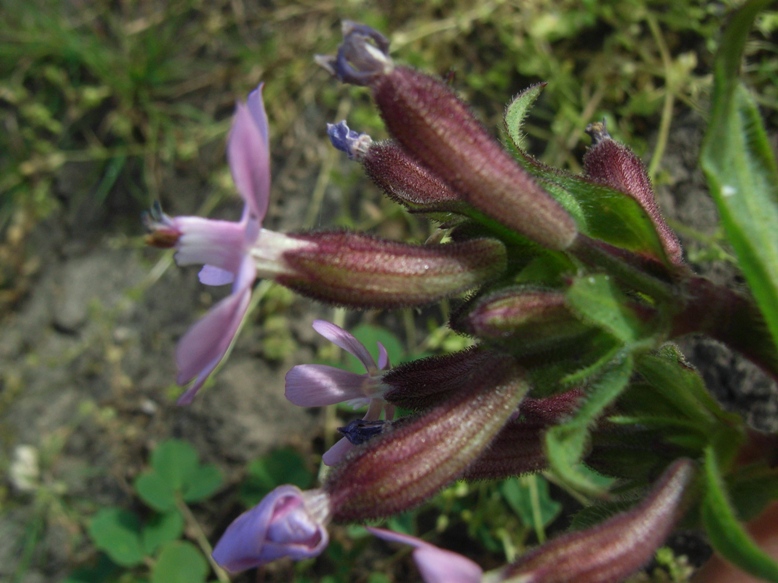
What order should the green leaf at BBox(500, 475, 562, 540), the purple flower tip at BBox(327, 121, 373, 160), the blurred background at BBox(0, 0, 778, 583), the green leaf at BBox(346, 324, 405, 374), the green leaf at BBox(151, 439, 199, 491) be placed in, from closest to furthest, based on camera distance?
the purple flower tip at BBox(327, 121, 373, 160) < the green leaf at BBox(500, 475, 562, 540) < the green leaf at BBox(346, 324, 405, 374) < the blurred background at BBox(0, 0, 778, 583) < the green leaf at BBox(151, 439, 199, 491)

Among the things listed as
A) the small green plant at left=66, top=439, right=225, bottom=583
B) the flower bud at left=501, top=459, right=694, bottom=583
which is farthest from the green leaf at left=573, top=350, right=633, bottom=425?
the small green plant at left=66, top=439, right=225, bottom=583

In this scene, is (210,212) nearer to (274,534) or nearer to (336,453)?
(336,453)

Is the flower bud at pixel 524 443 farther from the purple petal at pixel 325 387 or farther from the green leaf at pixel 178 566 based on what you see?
the green leaf at pixel 178 566

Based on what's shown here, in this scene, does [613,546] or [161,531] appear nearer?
[613,546]

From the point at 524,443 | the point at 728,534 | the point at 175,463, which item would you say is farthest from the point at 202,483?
the point at 728,534

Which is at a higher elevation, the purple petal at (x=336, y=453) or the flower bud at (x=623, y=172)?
the flower bud at (x=623, y=172)

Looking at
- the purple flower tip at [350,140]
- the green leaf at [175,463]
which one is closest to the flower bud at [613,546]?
the purple flower tip at [350,140]

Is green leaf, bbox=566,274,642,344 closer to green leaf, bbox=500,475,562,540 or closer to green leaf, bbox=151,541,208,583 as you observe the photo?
green leaf, bbox=500,475,562,540
